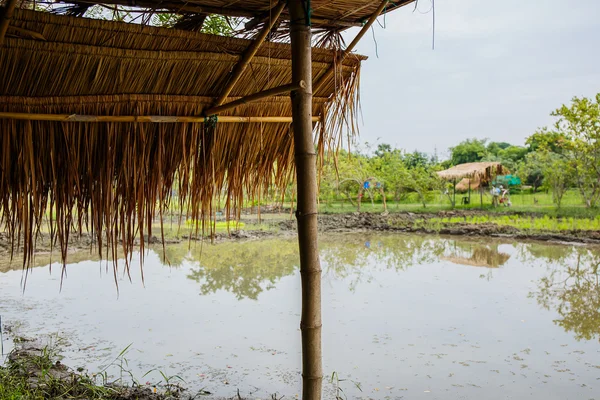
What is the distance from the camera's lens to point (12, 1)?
146cm

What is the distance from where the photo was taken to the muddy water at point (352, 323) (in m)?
3.39

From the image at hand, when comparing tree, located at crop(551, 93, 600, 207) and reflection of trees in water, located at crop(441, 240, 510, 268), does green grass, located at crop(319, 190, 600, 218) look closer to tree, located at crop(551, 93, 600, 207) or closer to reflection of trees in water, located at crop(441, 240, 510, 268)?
tree, located at crop(551, 93, 600, 207)

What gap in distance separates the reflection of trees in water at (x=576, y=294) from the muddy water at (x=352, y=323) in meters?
0.02

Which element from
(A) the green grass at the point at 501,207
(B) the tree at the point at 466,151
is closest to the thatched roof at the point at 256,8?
(A) the green grass at the point at 501,207

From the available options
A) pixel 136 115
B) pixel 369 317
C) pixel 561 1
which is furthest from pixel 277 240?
pixel 561 1

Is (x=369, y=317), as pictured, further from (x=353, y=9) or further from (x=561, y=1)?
(x=561, y=1)

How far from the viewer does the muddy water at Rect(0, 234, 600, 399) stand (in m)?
3.39

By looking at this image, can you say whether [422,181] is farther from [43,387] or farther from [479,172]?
[43,387]

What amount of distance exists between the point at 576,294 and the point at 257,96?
5.10 m

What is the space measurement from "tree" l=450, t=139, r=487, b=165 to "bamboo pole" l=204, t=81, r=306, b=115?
23.3m

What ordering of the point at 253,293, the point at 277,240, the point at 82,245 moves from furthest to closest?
1. the point at 277,240
2. the point at 82,245
3. the point at 253,293

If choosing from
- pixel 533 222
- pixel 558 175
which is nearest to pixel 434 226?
pixel 533 222

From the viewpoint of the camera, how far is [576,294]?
18.6 ft

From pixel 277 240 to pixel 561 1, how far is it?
164 feet
